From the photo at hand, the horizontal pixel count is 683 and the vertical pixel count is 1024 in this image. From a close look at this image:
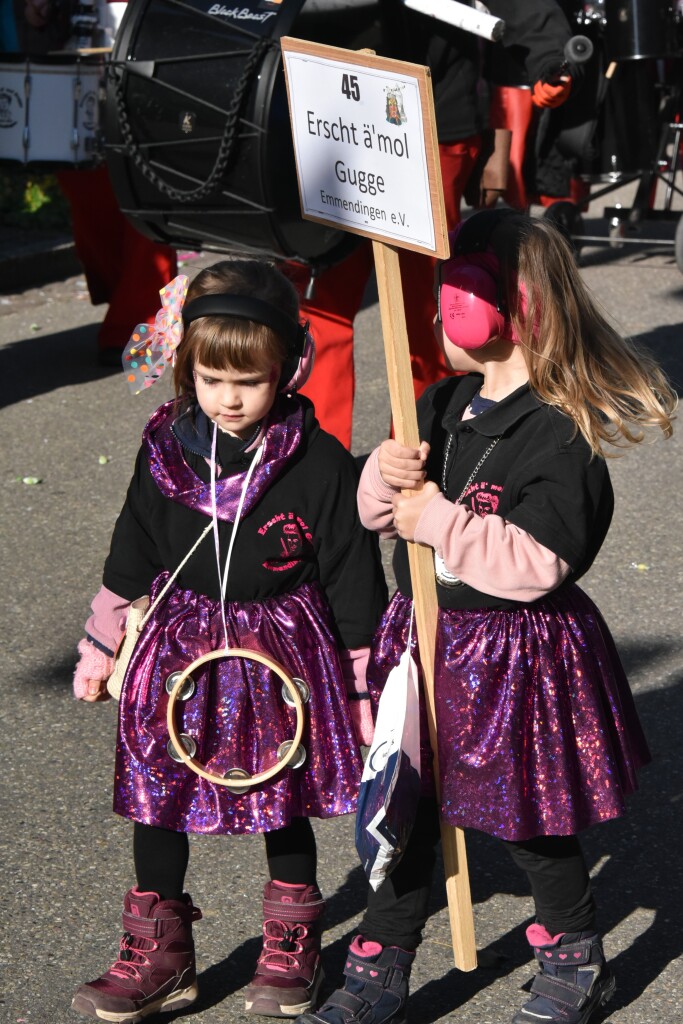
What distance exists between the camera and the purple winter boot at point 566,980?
254 centimetres

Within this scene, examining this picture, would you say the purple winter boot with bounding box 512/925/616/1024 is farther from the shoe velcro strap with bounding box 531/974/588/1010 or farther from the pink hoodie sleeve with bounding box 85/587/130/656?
the pink hoodie sleeve with bounding box 85/587/130/656

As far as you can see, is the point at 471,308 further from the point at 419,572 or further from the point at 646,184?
the point at 646,184

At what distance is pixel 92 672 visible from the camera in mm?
2766

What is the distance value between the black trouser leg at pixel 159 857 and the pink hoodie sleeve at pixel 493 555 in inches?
28.9

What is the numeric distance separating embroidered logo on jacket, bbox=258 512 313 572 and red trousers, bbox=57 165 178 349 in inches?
165

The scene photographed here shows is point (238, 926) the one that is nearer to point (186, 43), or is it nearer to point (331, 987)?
point (331, 987)

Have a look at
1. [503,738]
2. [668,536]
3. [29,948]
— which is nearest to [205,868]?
[29,948]

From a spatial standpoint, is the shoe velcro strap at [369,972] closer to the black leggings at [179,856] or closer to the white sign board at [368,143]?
the black leggings at [179,856]

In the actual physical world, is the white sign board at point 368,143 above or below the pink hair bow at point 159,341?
above

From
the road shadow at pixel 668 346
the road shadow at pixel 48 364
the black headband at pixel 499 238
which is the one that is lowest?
the road shadow at pixel 668 346

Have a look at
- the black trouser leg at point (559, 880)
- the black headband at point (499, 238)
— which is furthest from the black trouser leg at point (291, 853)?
the black headband at point (499, 238)

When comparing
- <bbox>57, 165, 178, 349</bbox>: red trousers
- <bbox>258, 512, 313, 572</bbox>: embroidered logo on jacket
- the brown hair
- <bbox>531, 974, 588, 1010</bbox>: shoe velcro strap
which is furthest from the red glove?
<bbox>531, 974, 588, 1010</bbox>: shoe velcro strap

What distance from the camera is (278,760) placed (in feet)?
8.42

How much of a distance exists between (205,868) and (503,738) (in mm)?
999
